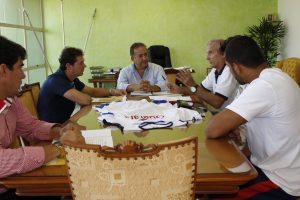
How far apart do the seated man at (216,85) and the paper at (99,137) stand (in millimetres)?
1163

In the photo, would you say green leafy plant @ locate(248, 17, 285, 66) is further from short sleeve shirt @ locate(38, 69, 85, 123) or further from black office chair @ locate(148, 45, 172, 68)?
short sleeve shirt @ locate(38, 69, 85, 123)

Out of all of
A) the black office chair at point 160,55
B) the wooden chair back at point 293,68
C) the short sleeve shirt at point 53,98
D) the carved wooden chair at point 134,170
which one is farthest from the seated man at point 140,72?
the black office chair at point 160,55

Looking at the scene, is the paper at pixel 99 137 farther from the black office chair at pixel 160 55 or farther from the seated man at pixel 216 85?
the black office chair at pixel 160 55

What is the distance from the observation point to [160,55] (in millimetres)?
6281

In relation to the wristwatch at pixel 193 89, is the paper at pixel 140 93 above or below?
below

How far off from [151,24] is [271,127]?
210 inches

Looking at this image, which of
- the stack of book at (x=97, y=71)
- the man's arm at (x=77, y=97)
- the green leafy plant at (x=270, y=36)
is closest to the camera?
the man's arm at (x=77, y=97)

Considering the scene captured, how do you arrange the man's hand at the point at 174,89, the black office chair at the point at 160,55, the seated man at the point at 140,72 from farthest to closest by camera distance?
the black office chair at the point at 160,55
the seated man at the point at 140,72
the man's hand at the point at 174,89

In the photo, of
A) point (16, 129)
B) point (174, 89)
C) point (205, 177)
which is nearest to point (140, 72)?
point (174, 89)

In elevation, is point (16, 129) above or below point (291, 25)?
below

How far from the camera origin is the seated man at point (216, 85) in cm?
261

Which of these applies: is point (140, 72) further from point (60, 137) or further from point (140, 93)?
point (60, 137)

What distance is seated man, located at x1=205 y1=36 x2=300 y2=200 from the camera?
1.46 metres

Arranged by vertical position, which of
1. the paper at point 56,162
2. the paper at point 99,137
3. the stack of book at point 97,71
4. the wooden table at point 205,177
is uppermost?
the stack of book at point 97,71
